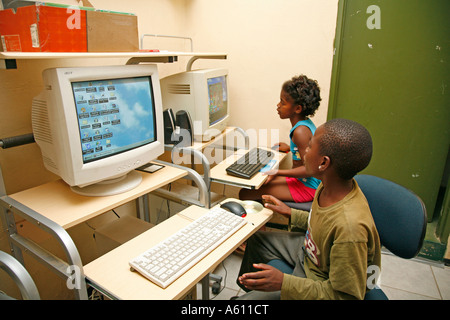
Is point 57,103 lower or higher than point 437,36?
lower

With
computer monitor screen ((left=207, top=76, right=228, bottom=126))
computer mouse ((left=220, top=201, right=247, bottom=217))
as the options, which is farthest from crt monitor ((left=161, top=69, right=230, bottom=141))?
computer mouse ((left=220, top=201, right=247, bottom=217))

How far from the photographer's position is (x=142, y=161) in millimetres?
1287

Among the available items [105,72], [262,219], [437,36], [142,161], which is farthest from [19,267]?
[437,36]

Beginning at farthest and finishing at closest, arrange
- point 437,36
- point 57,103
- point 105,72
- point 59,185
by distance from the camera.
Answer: point 437,36 → point 59,185 → point 105,72 → point 57,103

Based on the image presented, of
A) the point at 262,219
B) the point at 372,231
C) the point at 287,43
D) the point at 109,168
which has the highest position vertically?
the point at 287,43

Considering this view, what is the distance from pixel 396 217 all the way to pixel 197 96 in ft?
3.95

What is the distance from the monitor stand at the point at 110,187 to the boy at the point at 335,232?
57 cm

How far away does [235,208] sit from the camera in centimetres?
133

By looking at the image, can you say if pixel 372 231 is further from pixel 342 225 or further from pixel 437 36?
pixel 437 36

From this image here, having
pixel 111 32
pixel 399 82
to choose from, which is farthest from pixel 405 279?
pixel 111 32

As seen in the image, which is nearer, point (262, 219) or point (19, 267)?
point (19, 267)

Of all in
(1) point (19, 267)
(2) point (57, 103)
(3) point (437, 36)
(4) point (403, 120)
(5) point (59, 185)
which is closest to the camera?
(1) point (19, 267)

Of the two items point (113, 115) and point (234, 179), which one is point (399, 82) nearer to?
point (234, 179)

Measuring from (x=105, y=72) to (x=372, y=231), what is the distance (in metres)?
1.04
